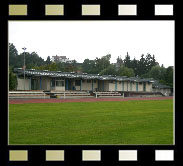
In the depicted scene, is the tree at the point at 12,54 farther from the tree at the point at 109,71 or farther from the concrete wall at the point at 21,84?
the tree at the point at 109,71

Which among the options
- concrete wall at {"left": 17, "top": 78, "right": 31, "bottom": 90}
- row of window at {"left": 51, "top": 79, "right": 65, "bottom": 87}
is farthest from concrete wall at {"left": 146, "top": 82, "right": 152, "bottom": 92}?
concrete wall at {"left": 17, "top": 78, "right": 31, "bottom": 90}

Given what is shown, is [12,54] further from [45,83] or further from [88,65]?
[45,83]

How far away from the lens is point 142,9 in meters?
2.31

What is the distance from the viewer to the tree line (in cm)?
3647

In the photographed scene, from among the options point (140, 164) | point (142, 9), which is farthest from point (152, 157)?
point (142, 9)

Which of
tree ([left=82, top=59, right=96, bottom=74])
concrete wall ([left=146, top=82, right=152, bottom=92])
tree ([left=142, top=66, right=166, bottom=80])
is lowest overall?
concrete wall ([left=146, top=82, right=152, bottom=92])

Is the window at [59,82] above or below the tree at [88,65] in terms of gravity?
below

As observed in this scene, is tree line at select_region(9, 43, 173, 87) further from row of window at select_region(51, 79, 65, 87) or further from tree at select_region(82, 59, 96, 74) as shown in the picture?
row of window at select_region(51, 79, 65, 87)

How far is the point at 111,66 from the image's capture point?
40.5 meters

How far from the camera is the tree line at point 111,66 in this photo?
36.5 metres

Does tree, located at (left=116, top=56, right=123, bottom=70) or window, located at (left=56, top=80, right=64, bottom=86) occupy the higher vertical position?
tree, located at (left=116, top=56, right=123, bottom=70)

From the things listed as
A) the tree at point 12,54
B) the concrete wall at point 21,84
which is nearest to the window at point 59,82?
the concrete wall at point 21,84
